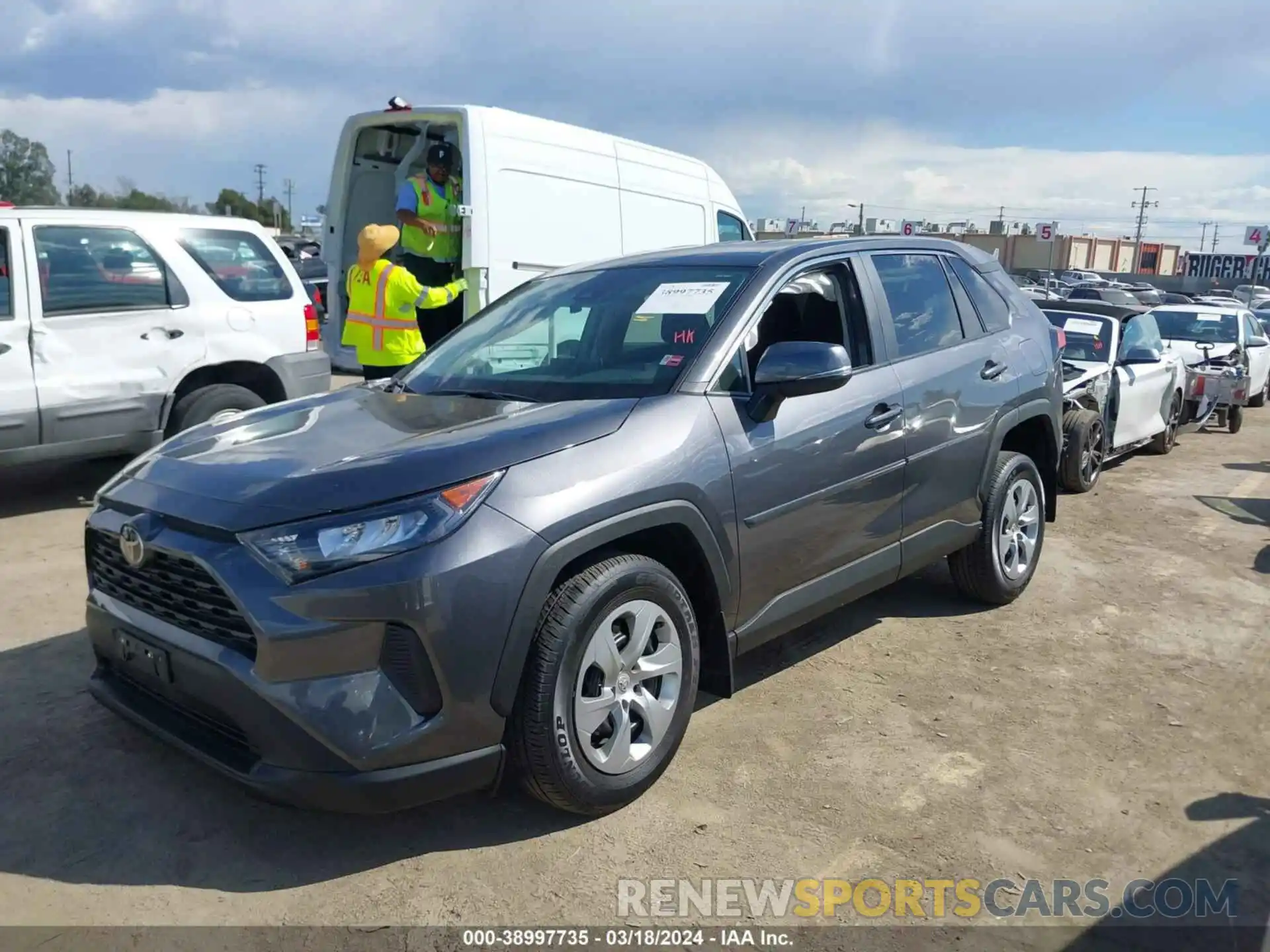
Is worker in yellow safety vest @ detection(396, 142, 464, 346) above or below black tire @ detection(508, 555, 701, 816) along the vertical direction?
above

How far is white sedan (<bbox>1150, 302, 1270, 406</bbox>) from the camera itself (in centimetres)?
1238

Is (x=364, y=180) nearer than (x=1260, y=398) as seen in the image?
Yes

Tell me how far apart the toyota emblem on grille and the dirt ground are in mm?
804

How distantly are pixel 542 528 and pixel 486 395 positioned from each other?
1.03 meters

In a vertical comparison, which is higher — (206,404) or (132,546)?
(132,546)

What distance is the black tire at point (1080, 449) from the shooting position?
777cm

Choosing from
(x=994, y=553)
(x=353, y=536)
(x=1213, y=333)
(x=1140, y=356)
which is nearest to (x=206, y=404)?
(x=353, y=536)

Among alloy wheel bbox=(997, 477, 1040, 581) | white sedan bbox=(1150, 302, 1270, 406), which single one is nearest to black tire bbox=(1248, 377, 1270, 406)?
white sedan bbox=(1150, 302, 1270, 406)

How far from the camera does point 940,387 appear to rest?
14.4ft

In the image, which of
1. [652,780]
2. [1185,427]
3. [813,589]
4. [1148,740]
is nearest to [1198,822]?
[1148,740]

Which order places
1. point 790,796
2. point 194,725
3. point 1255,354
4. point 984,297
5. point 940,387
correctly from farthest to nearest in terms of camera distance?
point 1255,354 → point 984,297 → point 940,387 → point 790,796 → point 194,725

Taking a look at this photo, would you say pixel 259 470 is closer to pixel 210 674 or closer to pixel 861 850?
pixel 210 674

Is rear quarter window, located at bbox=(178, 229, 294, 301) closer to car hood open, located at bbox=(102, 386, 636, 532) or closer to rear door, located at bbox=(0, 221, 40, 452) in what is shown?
rear door, located at bbox=(0, 221, 40, 452)

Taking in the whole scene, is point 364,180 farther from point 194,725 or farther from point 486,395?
point 194,725
